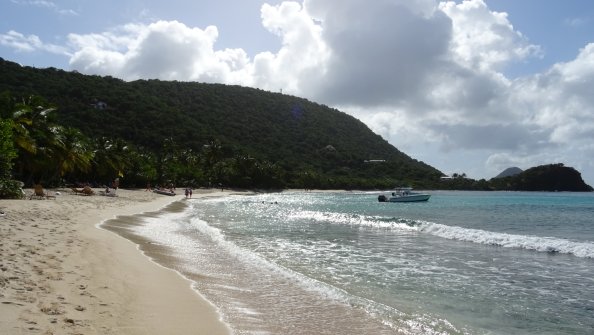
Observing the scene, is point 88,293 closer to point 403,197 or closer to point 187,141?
point 403,197

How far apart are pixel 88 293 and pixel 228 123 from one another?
138 meters

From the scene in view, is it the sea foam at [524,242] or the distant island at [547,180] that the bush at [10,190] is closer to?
the sea foam at [524,242]

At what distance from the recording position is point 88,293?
8.33m

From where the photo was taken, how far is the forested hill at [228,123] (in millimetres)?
105350

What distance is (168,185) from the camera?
9056 centimetres

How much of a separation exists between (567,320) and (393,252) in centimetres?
948

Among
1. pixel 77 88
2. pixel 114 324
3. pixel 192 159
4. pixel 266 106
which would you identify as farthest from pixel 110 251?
pixel 266 106

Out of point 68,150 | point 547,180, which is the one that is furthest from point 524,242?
Answer: point 547,180

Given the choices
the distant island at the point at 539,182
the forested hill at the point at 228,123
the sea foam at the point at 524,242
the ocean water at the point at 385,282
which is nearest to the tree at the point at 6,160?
the ocean water at the point at 385,282

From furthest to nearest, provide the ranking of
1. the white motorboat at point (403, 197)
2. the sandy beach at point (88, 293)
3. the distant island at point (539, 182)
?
the distant island at point (539, 182) < the white motorboat at point (403, 197) < the sandy beach at point (88, 293)

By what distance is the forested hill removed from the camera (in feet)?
346

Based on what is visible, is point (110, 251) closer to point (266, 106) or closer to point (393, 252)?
point (393, 252)

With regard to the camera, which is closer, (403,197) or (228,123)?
(403,197)

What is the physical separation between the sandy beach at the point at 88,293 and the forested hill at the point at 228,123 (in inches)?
3135
